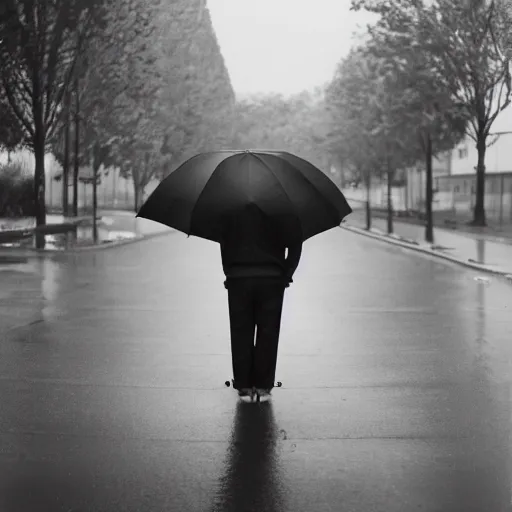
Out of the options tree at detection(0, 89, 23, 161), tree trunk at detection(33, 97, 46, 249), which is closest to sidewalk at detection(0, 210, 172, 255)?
tree trunk at detection(33, 97, 46, 249)

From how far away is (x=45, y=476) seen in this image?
5.84 meters

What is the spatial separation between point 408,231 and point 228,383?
3536 centimetres

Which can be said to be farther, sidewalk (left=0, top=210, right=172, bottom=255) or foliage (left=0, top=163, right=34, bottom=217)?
foliage (left=0, top=163, right=34, bottom=217)

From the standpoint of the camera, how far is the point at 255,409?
25.7ft

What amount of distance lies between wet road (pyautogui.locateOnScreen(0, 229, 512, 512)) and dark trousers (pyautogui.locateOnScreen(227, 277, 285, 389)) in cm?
25

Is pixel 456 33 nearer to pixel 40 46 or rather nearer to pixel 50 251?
pixel 40 46

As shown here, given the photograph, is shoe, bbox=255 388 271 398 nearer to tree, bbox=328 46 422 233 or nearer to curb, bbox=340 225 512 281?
curb, bbox=340 225 512 281

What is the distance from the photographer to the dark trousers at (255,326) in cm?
763

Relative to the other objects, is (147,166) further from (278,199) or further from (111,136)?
(278,199)

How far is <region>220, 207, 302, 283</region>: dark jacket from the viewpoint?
7.51m

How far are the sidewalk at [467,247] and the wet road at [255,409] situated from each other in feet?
24.0

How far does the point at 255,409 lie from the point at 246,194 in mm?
1621

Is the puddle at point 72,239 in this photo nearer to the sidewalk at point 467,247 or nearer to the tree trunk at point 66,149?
the tree trunk at point 66,149

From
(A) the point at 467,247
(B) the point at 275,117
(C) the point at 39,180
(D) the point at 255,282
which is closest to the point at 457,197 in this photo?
(C) the point at 39,180
